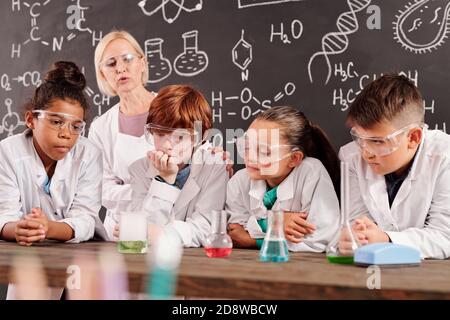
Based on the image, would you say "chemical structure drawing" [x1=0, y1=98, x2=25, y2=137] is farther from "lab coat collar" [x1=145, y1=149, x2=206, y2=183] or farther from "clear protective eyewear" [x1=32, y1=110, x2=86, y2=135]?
"lab coat collar" [x1=145, y1=149, x2=206, y2=183]

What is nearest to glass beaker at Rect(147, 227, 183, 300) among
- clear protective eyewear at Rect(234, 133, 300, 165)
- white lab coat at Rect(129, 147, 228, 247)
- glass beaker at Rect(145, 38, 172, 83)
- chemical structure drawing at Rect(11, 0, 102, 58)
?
white lab coat at Rect(129, 147, 228, 247)

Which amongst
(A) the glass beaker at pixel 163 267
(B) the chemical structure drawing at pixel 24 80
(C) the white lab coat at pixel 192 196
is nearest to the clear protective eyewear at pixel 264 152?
(C) the white lab coat at pixel 192 196

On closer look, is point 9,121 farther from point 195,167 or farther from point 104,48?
point 195,167

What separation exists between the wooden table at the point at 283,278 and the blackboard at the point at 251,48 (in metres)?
1.09

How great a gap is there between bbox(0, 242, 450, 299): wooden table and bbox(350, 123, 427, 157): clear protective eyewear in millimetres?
413

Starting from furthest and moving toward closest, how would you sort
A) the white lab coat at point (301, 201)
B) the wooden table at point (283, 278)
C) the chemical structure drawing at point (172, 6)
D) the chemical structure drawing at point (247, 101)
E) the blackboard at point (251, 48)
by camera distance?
the chemical structure drawing at point (172, 6), the chemical structure drawing at point (247, 101), the blackboard at point (251, 48), the white lab coat at point (301, 201), the wooden table at point (283, 278)

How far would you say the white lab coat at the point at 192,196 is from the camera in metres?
2.20

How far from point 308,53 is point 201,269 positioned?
1.49m

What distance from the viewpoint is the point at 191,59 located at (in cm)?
289

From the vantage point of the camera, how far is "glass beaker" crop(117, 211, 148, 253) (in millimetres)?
1745

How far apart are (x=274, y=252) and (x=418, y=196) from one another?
2.18ft

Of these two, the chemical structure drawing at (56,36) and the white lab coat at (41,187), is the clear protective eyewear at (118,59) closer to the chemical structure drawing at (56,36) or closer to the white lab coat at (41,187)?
the chemical structure drawing at (56,36)

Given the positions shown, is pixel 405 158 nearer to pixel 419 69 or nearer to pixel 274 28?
pixel 419 69
